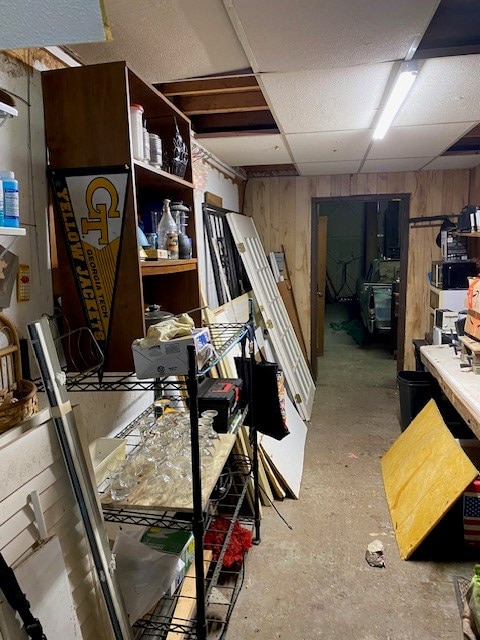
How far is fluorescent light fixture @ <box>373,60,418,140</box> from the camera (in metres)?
1.85

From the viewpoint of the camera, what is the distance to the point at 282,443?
3.33 meters

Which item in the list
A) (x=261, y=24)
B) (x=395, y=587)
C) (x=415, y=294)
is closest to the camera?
(x=261, y=24)

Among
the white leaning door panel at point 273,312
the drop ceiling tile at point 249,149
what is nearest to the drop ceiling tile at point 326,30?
the drop ceiling tile at point 249,149

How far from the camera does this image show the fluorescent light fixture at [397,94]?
6.06 ft

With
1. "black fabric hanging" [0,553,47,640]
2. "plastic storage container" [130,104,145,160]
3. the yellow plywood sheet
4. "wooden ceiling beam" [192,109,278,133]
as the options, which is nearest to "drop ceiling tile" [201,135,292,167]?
"wooden ceiling beam" [192,109,278,133]

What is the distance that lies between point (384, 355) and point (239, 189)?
3400mm

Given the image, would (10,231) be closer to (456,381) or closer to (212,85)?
(212,85)

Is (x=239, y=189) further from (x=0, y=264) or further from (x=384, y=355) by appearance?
(x=0, y=264)

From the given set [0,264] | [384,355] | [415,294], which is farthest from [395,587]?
[384,355]

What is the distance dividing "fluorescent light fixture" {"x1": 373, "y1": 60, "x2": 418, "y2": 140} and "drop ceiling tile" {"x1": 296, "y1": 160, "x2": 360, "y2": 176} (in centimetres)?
119

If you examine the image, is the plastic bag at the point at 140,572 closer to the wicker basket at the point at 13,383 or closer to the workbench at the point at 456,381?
the wicker basket at the point at 13,383

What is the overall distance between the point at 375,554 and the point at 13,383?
2068mm

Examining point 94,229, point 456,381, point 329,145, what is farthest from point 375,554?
point 329,145

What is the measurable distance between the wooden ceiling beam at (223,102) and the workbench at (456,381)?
2.08 m
